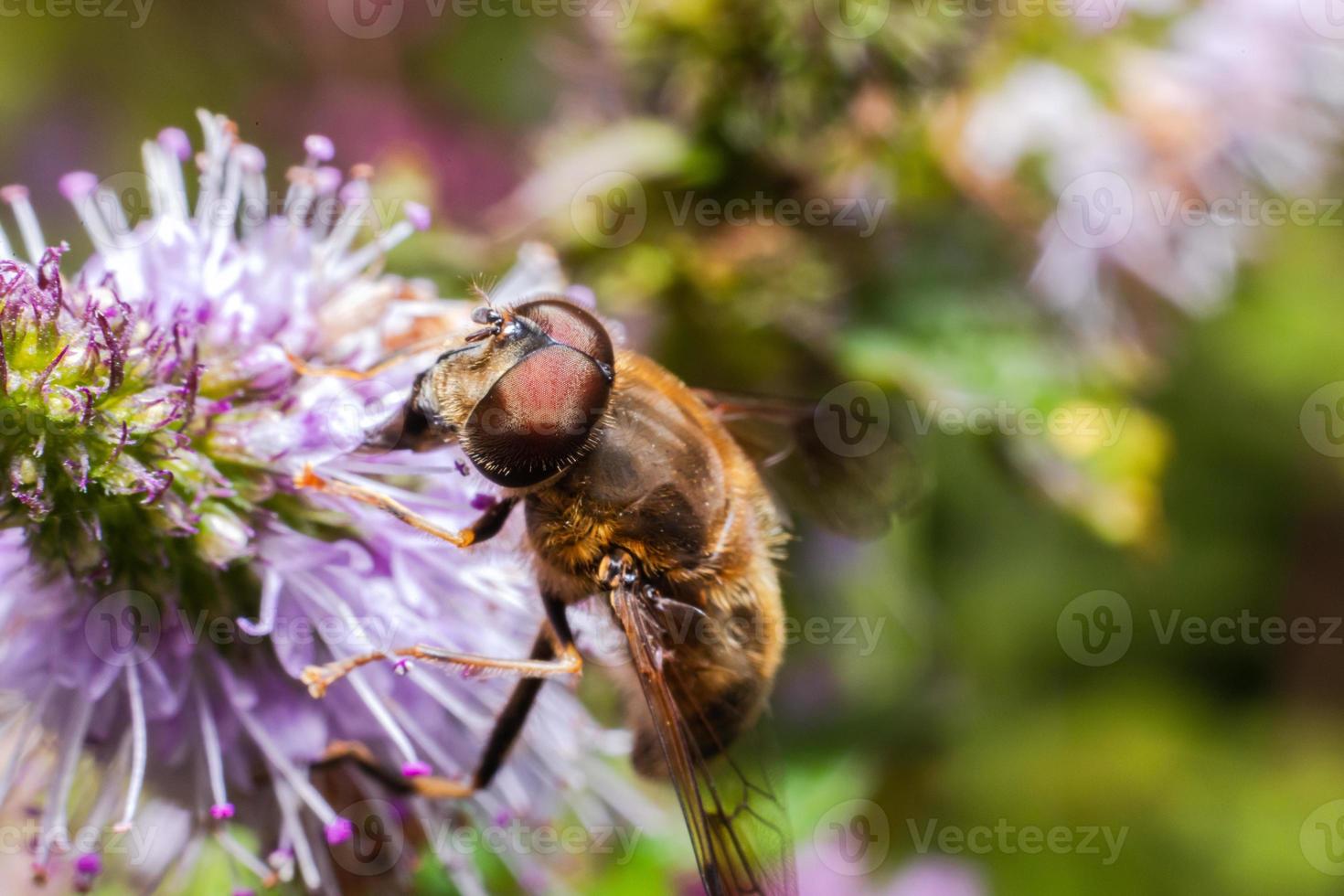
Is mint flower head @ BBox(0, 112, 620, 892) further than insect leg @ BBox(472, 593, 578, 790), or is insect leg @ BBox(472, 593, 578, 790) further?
insect leg @ BBox(472, 593, 578, 790)

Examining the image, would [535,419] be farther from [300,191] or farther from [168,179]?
[168,179]

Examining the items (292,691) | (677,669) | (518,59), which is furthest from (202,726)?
(518,59)

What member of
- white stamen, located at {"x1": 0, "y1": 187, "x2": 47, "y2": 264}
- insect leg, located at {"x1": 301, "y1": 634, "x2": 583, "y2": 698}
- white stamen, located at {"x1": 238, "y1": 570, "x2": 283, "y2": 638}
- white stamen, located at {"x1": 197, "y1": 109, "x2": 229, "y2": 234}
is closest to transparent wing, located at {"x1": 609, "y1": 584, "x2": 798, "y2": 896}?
insect leg, located at {"x1": 301, "y1": 634, "x2": 583, "y2": 698}

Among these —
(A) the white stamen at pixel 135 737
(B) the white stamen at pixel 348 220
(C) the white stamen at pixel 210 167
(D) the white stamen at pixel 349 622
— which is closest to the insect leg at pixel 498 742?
(D) the white stamen at pixel 349 622

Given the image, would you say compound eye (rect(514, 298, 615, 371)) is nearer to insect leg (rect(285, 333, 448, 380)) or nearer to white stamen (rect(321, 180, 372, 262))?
insect leg (rect(285, 333, 448, 380))

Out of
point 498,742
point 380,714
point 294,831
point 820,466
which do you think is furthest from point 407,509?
point 820,466

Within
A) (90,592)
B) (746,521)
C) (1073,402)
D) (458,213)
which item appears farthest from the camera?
(458,213)

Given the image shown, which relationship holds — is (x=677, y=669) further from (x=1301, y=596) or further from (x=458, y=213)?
(x=1301, y=596)
